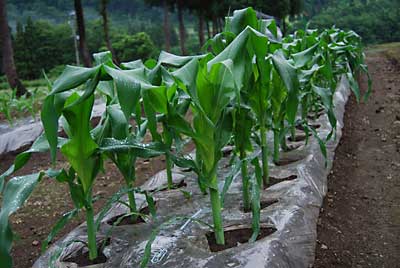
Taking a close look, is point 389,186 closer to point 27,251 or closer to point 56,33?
point 27,251

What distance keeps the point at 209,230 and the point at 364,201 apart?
1030 mm

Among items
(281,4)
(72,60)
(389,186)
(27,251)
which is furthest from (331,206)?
(72,60)

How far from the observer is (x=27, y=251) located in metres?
1.93

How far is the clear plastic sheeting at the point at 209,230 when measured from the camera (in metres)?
1.30

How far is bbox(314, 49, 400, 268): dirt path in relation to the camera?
1.68 m

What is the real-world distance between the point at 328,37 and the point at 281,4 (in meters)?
5.53

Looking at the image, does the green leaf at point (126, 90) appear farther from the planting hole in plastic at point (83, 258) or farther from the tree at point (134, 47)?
the tree at point (134, 47)

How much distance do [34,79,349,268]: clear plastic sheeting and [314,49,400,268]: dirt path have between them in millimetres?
123

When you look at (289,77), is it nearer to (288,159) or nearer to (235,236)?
(235,236)

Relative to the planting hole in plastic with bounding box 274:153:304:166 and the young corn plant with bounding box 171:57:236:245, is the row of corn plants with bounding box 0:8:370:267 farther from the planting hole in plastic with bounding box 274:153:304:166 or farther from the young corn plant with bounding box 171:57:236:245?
the planting hole in plastic with bounding box 274:153:304:166

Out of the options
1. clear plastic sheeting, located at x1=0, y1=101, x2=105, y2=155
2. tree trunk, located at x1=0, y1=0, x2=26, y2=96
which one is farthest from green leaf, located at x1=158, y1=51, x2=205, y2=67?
tree trunk, located at x1=0, y1=0, x2=26, y2=96

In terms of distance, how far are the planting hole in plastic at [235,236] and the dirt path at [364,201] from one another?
25 cm

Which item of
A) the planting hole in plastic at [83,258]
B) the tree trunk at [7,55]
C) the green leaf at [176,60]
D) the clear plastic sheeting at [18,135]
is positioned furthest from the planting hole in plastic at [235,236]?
the tree trunk at [7,55]

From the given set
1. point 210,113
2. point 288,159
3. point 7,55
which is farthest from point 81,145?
point 7,55
